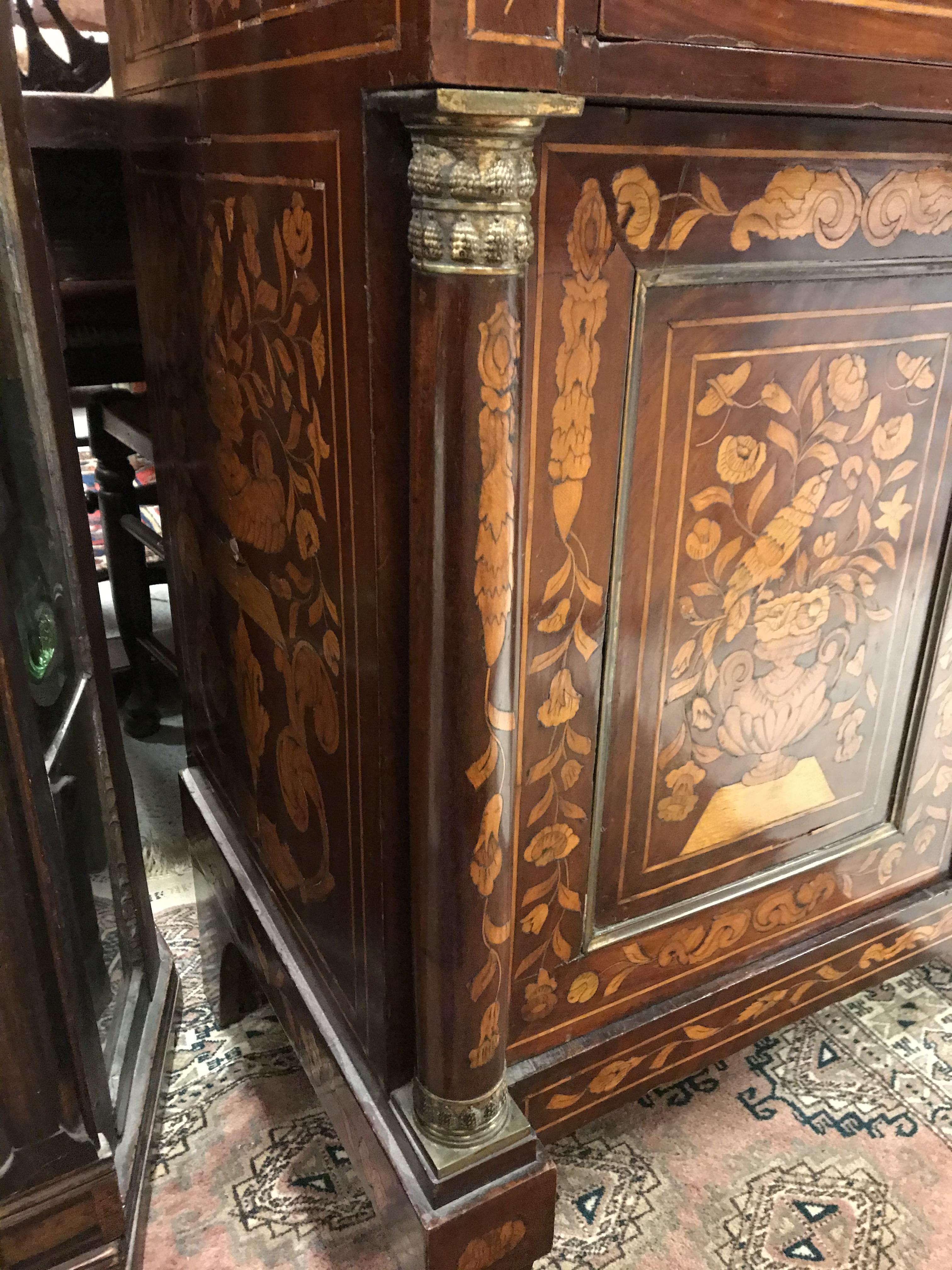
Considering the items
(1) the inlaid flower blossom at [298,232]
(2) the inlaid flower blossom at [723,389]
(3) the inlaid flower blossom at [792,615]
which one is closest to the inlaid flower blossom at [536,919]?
(3) the inlaid flower blossom at [792,615]

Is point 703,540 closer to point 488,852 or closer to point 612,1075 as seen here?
point 488,852

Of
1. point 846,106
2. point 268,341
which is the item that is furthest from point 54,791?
point 846,106

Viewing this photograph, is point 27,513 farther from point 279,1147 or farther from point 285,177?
point 279,1147

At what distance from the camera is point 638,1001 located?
0.88 metres

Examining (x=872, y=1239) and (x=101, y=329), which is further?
(x=101, y=329)

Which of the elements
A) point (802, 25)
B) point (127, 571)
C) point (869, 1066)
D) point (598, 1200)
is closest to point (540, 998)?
point (598, 1200)

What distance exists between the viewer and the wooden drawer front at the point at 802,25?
53 centimetres

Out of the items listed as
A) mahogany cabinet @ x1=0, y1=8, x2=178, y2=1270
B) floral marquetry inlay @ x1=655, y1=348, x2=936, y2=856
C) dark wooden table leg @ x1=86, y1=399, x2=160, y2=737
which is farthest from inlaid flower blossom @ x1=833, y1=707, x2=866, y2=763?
dark wooden table leg @ x1=86, y1=399, x2=160, y2=737

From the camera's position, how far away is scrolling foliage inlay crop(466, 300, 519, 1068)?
21.6 inches

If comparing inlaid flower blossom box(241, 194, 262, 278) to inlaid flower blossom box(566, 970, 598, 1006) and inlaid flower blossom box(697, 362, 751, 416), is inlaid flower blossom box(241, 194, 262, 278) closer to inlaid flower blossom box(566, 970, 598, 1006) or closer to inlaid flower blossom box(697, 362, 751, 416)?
inlaid flower blossom box(697, 362, 751, 416)

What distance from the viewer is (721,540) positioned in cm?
76

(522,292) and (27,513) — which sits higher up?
(522,292)

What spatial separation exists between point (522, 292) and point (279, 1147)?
0.90 m

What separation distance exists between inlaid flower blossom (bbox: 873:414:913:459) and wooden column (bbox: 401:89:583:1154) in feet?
1.24
